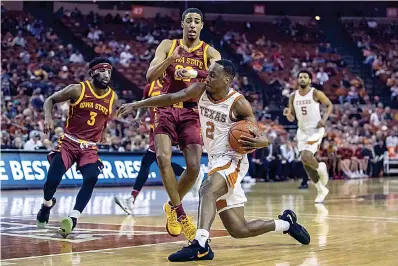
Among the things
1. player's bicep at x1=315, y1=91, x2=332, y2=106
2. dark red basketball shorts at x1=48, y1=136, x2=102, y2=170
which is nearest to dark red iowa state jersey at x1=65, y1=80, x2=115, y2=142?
dark red basketball shorts at x1=48, y1=136, x2=102, y2=170

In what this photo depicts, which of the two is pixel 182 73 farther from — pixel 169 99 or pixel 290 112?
pixel 290 112

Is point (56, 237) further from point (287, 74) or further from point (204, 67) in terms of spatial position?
point (287, 74)

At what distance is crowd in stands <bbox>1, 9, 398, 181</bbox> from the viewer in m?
21.1

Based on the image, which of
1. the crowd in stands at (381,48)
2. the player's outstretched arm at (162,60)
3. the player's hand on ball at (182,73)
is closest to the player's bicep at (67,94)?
the player's outstretched arm at (162,60)

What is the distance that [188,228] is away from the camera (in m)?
7.32

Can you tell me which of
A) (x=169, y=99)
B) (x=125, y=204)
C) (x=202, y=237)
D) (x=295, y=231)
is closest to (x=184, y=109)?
(x=169, y=99)

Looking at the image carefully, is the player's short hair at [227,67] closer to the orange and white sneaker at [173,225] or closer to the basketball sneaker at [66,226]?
the orange and white sneaker at [173,225]

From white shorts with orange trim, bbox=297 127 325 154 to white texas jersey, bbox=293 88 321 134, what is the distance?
74mm

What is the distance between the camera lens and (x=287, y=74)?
104 ft

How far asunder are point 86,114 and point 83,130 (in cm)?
19

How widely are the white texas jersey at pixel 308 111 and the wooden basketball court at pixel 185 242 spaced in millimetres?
1819

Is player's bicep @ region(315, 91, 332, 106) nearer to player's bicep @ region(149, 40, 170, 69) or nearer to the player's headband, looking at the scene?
the player's headband

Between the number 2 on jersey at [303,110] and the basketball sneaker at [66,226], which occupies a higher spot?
the number 2 on jersey at [303,110]

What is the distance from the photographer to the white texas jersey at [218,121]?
6875mm
